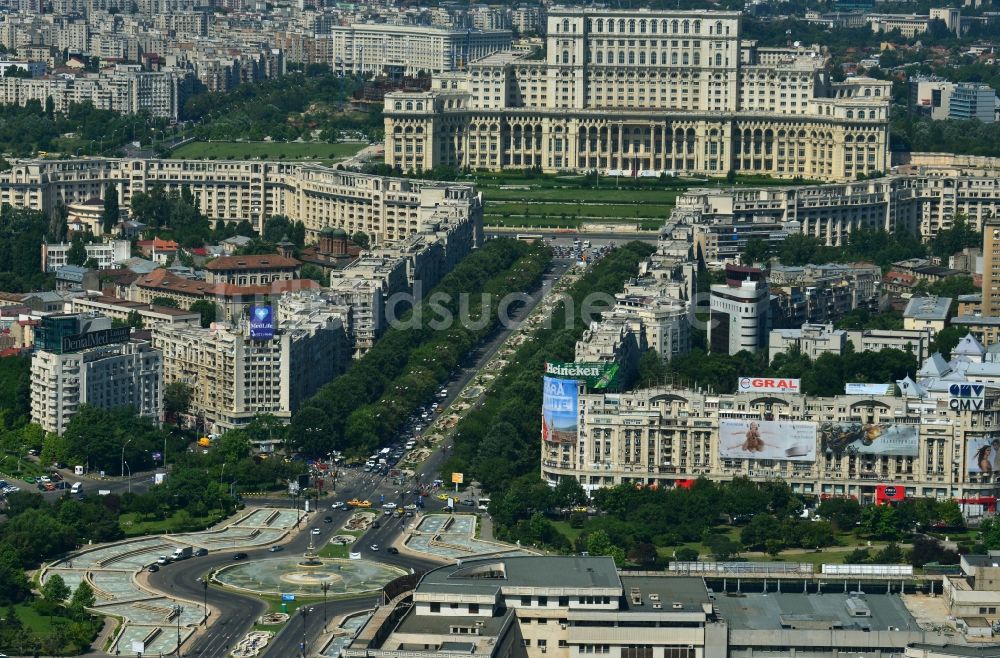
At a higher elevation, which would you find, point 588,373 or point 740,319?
point 588,373

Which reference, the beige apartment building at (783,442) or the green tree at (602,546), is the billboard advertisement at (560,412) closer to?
the beige apartment building at (783,442)

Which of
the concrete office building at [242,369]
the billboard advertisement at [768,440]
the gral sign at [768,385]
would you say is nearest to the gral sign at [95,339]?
the concrete office building at [242,369]

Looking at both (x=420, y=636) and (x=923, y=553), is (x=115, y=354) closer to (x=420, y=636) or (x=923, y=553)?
(x=923, y=553)

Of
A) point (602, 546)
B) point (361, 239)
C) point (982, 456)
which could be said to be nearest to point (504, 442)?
point (602, 546)

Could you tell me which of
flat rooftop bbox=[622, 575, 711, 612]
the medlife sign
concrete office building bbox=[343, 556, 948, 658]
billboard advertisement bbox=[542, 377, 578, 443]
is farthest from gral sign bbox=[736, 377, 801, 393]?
concrete office building bbox=[343, 556, 948, 658]

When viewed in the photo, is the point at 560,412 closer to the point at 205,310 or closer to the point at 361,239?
the point at 205,310

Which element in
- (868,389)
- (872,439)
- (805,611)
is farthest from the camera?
(868,389)
